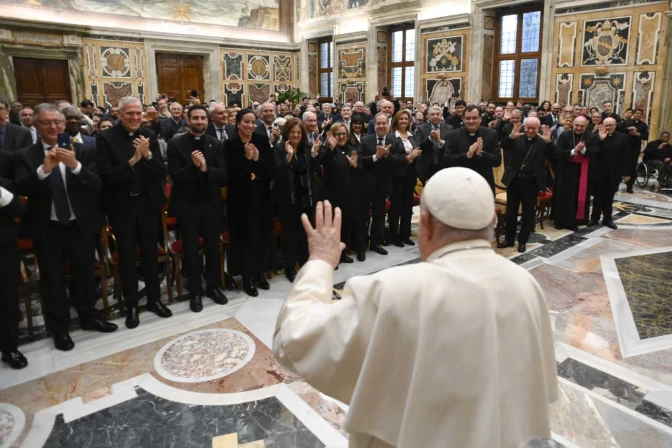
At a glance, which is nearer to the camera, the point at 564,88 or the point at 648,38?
the point at 648,38

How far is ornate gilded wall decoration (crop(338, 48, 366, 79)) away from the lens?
17.8 metres

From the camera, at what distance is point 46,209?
154 inches

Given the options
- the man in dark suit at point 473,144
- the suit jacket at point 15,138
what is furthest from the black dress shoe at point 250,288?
the man in dark suit at point 473,144

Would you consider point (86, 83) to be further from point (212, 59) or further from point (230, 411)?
point (230, 411)

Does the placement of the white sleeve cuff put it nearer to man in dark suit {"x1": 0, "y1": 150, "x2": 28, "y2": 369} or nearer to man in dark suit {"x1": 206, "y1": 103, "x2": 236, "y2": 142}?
man in dark suit {"x1": 0, "y1": 150, "x2": 28, "y2": 369}

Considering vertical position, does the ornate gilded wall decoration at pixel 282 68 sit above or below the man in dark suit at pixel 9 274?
above

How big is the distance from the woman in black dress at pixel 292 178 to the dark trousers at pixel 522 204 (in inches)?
113

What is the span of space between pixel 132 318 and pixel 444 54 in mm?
13147

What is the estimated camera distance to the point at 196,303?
4.78 meters

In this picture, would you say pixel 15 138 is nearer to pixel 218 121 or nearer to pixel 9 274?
pixel 9 274

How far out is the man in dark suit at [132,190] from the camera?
4.20 metres

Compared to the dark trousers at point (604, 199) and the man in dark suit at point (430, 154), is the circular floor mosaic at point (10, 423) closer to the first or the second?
the man in dark suit at point (430, 154)

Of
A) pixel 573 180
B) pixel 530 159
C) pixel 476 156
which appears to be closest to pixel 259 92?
pixel 573 180

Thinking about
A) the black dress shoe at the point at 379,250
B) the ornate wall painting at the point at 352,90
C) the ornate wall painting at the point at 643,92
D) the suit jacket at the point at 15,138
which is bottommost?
the black dress shoe at the point at 379,250
